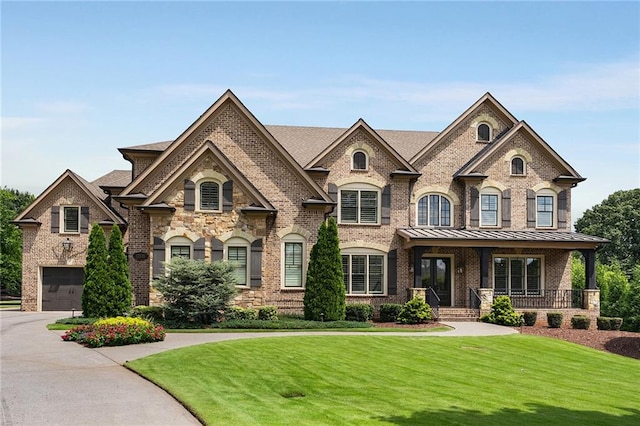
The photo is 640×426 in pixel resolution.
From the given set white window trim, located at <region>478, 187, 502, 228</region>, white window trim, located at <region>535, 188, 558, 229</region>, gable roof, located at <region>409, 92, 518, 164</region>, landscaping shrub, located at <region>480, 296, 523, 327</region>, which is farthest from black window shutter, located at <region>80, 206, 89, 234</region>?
white window trim, located at <region>535, 188, 558, 229</region>

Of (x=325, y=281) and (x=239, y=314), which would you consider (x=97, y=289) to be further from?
(x=325, y=281)

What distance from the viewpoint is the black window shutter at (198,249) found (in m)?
26.4

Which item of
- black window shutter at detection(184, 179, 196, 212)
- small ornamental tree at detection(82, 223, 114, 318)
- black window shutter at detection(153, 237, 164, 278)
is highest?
black window shutter at detection(184, 179, 196, 212)

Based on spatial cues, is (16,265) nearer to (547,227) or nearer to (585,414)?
(547,227)

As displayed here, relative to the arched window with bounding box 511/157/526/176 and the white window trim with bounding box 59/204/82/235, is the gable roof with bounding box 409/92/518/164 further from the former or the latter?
the white window trim with bounding box 59/204/82/235

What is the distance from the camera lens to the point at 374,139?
3070 cm

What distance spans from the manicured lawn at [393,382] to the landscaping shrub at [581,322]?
Result: 798 cm

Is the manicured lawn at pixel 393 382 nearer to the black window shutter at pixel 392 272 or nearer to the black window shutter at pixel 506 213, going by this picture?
the black window shutter at pixel 392 272

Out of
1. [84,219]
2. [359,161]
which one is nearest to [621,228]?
[359,161]

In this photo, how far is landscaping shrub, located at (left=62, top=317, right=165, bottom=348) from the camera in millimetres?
18500

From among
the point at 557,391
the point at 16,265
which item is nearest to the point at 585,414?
the point at 557,391

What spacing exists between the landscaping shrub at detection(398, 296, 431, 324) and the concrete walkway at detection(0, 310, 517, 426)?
821 centimetres

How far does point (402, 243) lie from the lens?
3062 cm

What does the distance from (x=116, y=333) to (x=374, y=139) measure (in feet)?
52.8
